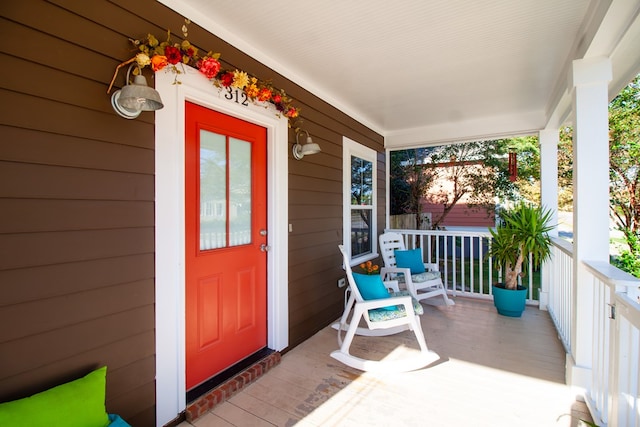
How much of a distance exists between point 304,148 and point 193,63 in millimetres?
1185

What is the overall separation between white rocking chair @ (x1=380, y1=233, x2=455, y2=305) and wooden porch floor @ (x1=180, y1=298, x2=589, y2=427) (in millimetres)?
771

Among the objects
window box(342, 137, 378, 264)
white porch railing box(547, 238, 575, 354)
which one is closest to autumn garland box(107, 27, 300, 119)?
window box(342, 137, 378, 264)

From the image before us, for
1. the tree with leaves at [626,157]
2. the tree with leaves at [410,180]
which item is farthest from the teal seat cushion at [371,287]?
the tree with leaves at [626,157]

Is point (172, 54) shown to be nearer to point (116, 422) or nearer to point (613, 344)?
point (116, 422)

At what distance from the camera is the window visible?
403 cm

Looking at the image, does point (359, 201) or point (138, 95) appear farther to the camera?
point (359, 201)

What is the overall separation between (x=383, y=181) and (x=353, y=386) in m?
3.60

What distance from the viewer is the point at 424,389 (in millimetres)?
2264

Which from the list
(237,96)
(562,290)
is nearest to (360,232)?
(562,290)

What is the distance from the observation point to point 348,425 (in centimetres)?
191

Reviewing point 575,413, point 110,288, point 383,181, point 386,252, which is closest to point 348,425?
point 575,413

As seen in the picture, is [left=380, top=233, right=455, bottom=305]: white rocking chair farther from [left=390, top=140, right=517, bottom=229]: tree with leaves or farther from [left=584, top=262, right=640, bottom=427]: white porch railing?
[left=390, top=140, right=517, bottom=229]: tree with leaves

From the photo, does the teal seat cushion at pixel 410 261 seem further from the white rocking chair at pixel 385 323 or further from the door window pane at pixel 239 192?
the door window pane at pixel 239 192

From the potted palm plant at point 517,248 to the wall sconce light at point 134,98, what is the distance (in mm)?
3769
